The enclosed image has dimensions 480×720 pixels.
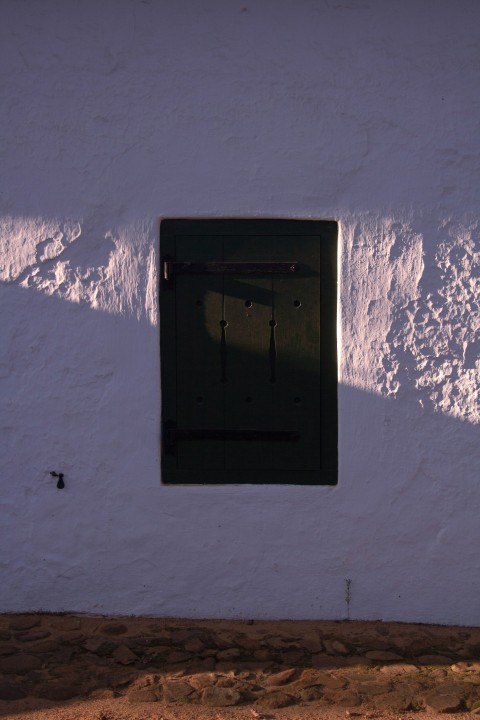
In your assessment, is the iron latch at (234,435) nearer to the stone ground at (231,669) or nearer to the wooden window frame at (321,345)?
the wooden window frame at (321,345)

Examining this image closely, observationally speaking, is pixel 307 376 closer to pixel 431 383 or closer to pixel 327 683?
pixel 431 383

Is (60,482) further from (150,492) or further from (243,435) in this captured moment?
(243,435)

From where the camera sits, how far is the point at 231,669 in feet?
12.7

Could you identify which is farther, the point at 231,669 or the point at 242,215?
the point at 242,215

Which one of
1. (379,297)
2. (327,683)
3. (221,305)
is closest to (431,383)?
(379,297)

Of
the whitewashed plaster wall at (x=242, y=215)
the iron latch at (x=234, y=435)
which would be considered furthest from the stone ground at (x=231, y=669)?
the iron latch at (x=234, y=435)

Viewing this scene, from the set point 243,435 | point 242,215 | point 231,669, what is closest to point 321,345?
point 243,435

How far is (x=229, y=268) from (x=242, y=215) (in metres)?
0.27

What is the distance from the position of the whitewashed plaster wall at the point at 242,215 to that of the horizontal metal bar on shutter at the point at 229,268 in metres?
0.10

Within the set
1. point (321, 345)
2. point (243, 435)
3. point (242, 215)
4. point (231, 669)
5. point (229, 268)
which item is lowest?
point (231, 669)

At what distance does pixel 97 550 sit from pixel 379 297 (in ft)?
6.13

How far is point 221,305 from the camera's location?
4359mm

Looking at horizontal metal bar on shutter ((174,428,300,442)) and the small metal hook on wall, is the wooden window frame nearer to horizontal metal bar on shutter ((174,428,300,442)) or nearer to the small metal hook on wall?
horizontal metal bar on shutter ((174,428,300,442))

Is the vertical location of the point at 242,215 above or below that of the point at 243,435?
above
